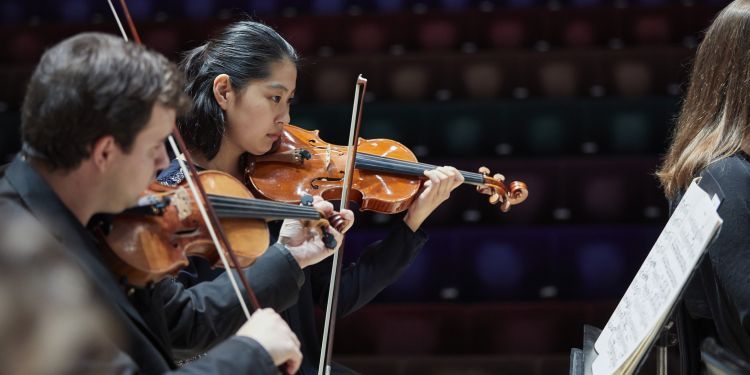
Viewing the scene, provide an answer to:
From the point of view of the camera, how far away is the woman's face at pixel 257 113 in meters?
1.50

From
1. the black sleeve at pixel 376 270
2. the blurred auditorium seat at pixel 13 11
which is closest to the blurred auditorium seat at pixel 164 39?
the blurred auditorium seat at pixel 13 11

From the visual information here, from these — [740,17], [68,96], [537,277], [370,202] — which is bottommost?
[537,277]

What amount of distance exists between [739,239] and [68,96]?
873 mm

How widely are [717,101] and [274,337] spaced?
2.54 ft

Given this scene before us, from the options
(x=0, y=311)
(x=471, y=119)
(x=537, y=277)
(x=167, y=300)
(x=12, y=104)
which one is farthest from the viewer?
(x=12, y=104)

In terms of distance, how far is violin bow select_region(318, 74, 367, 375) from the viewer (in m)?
1.38

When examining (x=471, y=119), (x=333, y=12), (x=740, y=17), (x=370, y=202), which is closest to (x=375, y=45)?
(x=333, y=12)

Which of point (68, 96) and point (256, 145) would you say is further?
point (256, 145)

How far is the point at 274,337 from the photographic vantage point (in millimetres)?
988

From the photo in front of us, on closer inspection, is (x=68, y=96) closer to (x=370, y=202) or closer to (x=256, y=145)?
(x=256, y=145)

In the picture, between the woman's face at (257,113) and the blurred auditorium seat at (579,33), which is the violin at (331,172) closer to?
the woman's face at (257,113)

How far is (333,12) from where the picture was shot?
384cm

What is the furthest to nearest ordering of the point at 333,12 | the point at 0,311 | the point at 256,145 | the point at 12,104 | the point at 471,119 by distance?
the point at 333,12
the point at 12,104
the point at 471,119
the point at 256,145
the point at 0,311

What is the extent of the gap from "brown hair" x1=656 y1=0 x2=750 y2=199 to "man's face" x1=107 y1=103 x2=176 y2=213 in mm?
790
